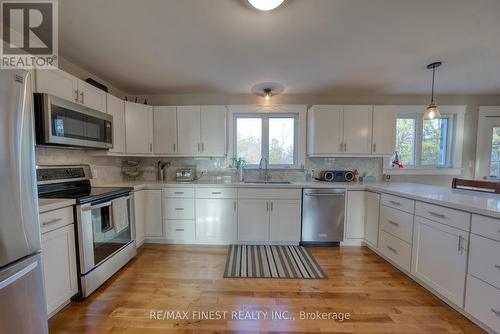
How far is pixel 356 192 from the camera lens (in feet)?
9.30

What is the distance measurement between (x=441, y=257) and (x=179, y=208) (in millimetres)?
2869

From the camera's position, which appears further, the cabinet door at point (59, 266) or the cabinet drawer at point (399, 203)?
the cabinet drawer at point (399, 203)

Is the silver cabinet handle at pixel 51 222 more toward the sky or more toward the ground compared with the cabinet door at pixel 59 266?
more toward the sky

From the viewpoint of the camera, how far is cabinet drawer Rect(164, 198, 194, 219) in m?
2.83

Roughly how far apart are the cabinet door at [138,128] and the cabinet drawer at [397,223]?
3.32 metres

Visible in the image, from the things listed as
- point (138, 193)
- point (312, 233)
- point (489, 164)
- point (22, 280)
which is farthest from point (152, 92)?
point (489, 164)

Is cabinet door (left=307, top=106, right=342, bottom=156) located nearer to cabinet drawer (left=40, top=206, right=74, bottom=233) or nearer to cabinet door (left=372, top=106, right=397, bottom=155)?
cabinet door (left=372, top=106, right=397, bottom=155)

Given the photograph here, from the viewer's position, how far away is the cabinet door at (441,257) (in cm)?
158

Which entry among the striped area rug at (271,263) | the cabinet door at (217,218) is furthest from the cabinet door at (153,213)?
the striped area rug at (271,263)

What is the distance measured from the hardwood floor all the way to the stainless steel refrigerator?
2.07 ft

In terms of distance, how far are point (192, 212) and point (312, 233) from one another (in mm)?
1715

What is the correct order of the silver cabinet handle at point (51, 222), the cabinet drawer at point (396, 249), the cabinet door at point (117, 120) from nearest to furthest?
the silver cabinet handle at point (51, 222)
the cabinet drawer at point (396, 249)
the cabinet door at point (117, 120)

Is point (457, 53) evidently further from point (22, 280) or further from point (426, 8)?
point (22, 280)

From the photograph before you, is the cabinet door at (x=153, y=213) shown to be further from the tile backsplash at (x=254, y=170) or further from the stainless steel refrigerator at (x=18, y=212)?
the stainless steel refrigerator at (x=18, y=212)
